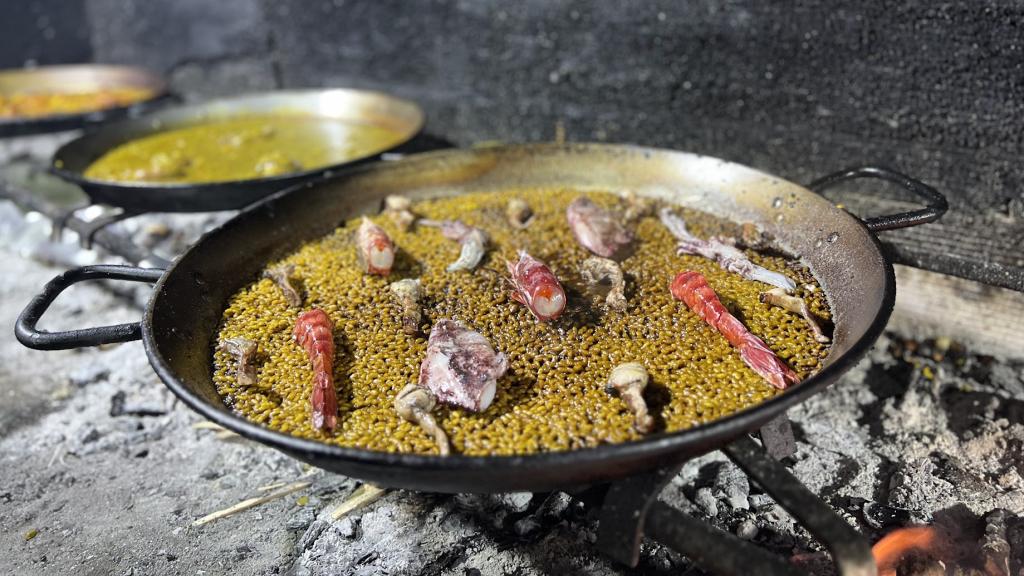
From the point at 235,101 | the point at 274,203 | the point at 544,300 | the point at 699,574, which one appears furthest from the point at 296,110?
the point at 699,574

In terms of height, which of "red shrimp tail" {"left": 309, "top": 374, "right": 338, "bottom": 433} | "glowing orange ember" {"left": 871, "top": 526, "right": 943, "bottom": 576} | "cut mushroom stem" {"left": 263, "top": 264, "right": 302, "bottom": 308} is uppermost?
"red shrimp tail" {"left": 309, "top": 374, "right": 338, "bottom": 433}

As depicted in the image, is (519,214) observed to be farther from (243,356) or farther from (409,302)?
(243,356)

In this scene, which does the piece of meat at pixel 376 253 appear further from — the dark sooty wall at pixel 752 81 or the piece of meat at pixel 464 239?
the dark sooty wall at pixel 752 81

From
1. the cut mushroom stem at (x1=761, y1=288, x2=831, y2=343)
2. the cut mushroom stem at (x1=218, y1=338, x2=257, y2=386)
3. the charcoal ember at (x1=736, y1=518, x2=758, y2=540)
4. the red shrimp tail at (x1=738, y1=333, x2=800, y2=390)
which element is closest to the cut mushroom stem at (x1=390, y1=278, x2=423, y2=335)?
the cut mushroom stem at (x1=218, y1=338, x2=257, y2=386)

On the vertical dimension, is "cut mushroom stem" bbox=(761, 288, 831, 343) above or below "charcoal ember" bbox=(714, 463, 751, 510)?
above

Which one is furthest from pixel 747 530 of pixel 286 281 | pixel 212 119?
pixel 212 119

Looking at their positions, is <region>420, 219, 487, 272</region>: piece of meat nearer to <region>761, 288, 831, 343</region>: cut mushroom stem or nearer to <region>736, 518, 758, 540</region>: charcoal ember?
<region>761, 288, 831, 343</region>: cut mushroom stem

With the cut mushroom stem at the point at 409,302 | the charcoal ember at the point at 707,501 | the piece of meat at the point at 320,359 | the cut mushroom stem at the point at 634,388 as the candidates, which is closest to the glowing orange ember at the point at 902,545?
the charcoal ember at the point at 707,501

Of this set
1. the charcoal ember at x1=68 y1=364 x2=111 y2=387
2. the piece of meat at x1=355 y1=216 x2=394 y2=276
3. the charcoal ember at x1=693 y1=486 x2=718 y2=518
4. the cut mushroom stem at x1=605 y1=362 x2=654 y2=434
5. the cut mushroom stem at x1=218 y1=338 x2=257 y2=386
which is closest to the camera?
the cut mushroom stem at x1=605 y1=362 x2=654 y2=434

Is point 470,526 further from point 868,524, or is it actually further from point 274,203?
point 274,203
